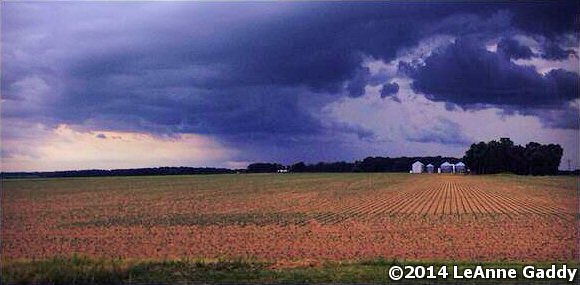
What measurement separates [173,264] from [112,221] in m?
19.7

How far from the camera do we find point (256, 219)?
3325 centimetres

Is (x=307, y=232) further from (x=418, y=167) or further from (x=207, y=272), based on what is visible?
(x=418, y=167)

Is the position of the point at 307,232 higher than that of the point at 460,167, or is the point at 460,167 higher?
the point at 460,167

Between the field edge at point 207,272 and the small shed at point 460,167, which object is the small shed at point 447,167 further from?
the field edge at point 207,272

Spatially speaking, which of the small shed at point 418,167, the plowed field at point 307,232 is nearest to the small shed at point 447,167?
the small shed at point 418,167

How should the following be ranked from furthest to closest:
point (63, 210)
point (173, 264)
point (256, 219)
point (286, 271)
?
1. point (63, 210)
2. point (256, 219)
3. point (173, 264)
4. point (286, 271)

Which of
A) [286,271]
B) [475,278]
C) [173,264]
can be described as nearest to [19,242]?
[173,264]

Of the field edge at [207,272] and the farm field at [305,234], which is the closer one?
the field edge at [207,272]

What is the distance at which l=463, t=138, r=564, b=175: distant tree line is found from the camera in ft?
446

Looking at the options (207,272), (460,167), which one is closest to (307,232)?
(207,272)

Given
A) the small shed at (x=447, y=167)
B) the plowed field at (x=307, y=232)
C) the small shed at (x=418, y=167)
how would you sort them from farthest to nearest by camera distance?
the small shed at (x=418, y=167)
the small shed at (x=447, y=167)
the plowed field at (x=307, y=232)

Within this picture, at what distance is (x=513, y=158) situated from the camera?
13875cm

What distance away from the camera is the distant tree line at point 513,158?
136 meters

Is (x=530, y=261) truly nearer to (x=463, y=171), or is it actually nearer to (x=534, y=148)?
(x=534, y=148)
